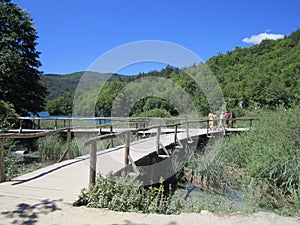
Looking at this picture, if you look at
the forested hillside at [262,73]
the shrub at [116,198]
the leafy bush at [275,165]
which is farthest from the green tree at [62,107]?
the shrub at [116,198]

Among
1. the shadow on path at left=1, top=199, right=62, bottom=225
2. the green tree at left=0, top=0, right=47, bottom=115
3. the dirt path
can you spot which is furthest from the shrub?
the green tree at left=0, top=0, right=47, bottom=115

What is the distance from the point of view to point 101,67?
10.3m

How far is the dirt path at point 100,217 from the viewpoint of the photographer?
296 cm

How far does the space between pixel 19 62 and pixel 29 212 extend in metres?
14.6

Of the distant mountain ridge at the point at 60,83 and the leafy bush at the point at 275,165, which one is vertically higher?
the distant mountain ridge at the point at 60,83

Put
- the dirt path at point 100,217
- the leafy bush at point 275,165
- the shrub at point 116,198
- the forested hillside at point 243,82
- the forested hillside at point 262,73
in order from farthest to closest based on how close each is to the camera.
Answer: the forested hillside at point 262,73 → the forested hillside at point 243,82 → the leafy bush at point 275,165 → the shrub at point 116,198 → the dirt path at point 100,217

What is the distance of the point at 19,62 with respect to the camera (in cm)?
1560

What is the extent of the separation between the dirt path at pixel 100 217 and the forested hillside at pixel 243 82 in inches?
586

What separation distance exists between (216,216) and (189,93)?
3211cm

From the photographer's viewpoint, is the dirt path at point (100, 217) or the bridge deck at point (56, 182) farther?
the bridge deck at point (56, 182)

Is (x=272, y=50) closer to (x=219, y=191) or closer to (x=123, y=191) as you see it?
(x=219, y=191)

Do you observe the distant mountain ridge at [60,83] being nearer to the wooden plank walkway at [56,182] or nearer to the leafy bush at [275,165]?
the leafy bush at [275,165]

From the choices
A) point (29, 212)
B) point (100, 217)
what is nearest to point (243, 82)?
point (100, 217)

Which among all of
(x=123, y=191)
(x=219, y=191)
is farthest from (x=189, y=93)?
(x=123, y=191)
